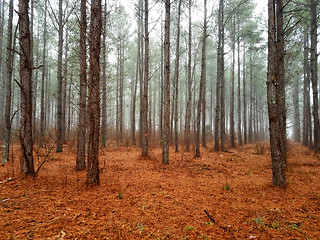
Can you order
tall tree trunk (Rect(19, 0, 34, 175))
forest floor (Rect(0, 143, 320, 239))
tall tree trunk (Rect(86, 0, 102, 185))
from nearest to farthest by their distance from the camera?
forest floor (Rect(0, 143, 320, 239)) < tall tree trunk (Rect(86, 0, 102, 185)) < tall tree trunk (Rect(19, 0, 34, 175))

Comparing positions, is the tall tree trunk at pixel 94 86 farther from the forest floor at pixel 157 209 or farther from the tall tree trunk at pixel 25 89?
the tall tree trunk at pixel 25 89

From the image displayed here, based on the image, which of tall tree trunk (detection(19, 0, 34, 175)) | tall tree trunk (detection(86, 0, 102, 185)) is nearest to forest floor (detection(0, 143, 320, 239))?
tall tree trunk (detection(19, 0, 34, 175))

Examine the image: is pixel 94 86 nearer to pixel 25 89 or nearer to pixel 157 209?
pixel 25 89

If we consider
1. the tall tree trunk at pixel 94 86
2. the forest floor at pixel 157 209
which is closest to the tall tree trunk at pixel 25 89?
the forest floor at pixel 157 209

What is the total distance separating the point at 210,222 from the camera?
254 cm

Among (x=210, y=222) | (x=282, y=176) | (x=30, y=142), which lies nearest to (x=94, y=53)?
(x=30, y=142)

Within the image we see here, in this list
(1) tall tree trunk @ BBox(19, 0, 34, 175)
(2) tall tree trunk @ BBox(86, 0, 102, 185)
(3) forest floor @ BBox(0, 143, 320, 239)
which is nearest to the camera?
(3) forest floor @ BBox(0, 143, 320, 239)

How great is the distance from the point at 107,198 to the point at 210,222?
6.82 feet

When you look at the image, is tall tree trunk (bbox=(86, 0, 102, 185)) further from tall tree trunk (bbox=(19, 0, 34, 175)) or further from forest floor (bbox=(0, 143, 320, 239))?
tall tree trunk (bbox=(19, 0, 34, 175))

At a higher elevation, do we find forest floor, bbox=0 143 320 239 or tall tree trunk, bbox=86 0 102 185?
tall tree trunk, bbox=86 0 102 185

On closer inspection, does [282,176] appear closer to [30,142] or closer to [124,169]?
[124,169]

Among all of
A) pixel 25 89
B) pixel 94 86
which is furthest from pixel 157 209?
pixel 25 89

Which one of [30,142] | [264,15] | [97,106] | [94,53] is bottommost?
[30,142]

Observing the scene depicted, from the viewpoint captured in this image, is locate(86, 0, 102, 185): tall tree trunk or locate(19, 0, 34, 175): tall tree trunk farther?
locate(19, 0, 34, 175): tall tree trunk
